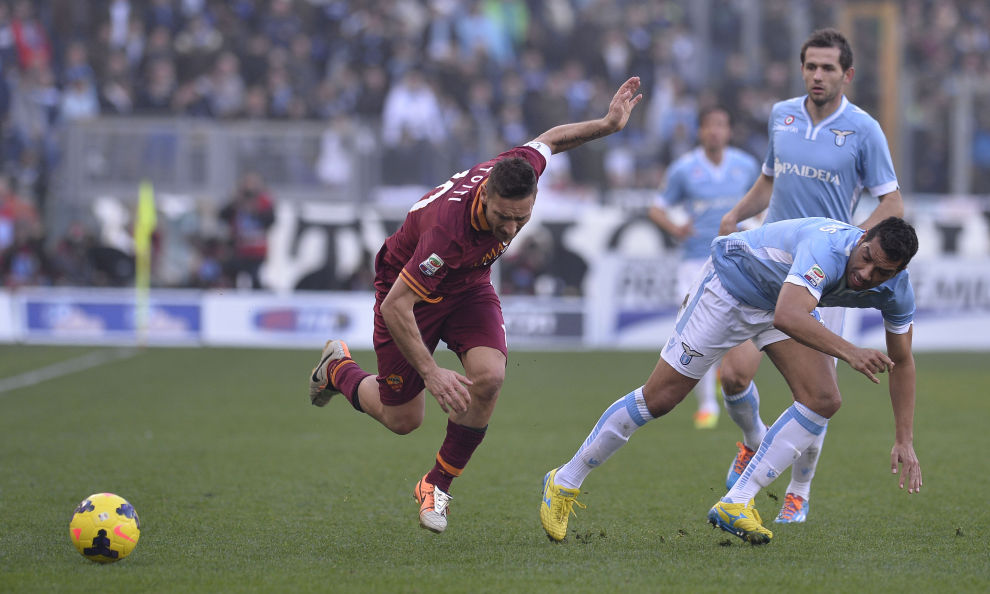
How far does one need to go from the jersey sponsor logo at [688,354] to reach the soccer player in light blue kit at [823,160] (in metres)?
0.94

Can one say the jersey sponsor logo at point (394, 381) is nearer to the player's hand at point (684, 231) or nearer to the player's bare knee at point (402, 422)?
the player's bare knee at point (402, 422)

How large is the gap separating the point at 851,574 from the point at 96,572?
3.15 metres

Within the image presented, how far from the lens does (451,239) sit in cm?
573

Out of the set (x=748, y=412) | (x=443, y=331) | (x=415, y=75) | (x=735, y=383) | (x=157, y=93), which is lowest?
(x=748, y=412)

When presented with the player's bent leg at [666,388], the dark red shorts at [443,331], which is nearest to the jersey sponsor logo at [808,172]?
the player's bent leg at [666,388]

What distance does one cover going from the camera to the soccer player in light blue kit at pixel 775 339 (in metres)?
5.44

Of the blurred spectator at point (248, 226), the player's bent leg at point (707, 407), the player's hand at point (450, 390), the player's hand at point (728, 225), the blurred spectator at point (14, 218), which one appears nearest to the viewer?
the player's hand at point (450, 390)

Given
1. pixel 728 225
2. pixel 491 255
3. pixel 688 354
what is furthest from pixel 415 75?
pixel 688 354

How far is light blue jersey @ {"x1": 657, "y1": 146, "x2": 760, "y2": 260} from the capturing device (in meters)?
10.2

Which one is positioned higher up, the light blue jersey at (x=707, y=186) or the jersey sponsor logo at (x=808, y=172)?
the jersey sponsor logo at (x=808, y=172)

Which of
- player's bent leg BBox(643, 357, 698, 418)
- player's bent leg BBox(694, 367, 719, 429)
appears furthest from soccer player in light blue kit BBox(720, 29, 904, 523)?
player's bent leg BBox(694, 367, 719, 429)

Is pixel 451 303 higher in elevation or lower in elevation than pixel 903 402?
higher

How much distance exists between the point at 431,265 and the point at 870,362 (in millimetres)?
1948

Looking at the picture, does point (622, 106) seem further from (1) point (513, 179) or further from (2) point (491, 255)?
(1) point (513, 179)
